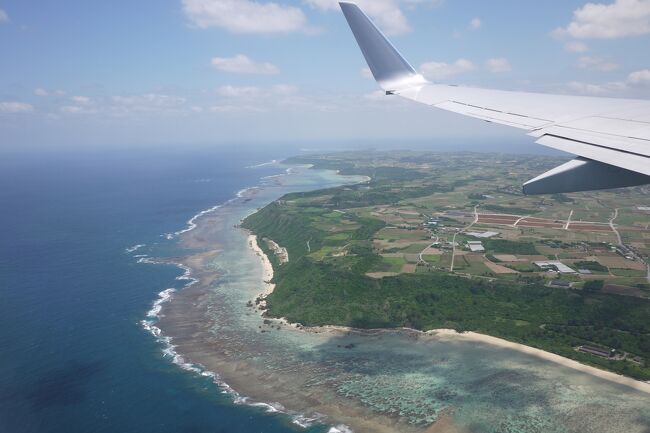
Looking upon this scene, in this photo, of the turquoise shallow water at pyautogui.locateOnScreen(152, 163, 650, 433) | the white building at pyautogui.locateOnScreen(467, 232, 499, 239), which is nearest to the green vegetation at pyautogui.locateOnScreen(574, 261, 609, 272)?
the white building at pyautogui.locateOnScreen(467, 232, 499, 239)

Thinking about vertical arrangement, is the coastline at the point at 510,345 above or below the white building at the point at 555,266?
below

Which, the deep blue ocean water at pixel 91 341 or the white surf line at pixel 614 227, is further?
the white surf line at pixel 614 227

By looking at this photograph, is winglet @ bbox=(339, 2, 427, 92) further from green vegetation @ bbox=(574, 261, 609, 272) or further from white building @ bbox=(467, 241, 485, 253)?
white building @ bbox=(467, 241, 485, 253)

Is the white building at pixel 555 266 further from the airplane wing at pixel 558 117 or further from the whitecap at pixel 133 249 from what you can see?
the whitecap at pixel 133 249

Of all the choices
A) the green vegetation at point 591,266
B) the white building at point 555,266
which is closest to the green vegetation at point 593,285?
the white building at point 555,266

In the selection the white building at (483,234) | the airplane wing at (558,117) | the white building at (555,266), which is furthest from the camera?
the white building at (483,234)

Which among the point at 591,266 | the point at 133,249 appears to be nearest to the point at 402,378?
the point at 591,266

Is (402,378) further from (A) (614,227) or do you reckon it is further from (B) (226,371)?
(A) (614,227)

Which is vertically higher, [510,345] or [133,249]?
[133,249]
